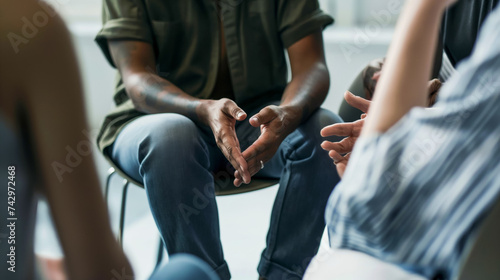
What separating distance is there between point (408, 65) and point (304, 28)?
92cm

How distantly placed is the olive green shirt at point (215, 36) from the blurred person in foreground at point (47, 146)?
478 millimetres

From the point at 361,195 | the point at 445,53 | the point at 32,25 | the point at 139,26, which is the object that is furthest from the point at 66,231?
the point at 445,53

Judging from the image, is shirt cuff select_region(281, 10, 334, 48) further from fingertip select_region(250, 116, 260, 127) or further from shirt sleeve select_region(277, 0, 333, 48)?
fingertip select_region(250, 116, 260, 127)

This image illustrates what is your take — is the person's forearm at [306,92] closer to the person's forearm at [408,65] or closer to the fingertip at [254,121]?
the fingertip at [254,121]

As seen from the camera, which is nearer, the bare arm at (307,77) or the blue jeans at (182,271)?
the blue jeans at (182,271)

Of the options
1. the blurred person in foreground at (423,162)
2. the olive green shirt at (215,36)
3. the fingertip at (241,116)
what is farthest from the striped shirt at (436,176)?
the olive green shirt at (215,36)

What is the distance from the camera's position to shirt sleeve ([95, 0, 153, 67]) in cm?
129

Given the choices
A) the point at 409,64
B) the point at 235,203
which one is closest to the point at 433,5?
the point at 409,64

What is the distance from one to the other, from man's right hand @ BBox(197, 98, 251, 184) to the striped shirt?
0.62 m

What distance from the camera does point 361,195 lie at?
0.44 meters

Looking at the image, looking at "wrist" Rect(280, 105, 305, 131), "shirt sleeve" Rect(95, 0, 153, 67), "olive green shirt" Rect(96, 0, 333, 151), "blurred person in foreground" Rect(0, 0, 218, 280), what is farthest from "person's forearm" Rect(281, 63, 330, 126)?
"blurred person in foreground" Rect(0, 0, 218, 280)

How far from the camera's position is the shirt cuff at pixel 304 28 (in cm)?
134

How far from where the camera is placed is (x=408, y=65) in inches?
17.7

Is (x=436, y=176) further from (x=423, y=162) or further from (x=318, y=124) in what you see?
(x=318, y=124)
